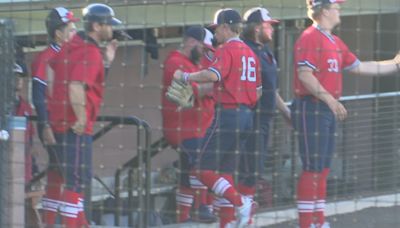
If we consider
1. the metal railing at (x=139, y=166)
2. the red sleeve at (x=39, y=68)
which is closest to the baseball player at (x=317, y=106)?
the metal railing at (x=139, y=166)

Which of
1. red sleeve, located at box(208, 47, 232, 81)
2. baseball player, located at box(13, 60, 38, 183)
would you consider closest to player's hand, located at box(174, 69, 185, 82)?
red sleeve, located at box(208, 47, 232, 81)

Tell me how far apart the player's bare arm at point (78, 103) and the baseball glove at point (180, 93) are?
3.08 feet

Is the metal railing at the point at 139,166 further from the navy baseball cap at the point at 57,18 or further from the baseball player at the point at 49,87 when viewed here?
the navy baseball cap at the point at 57,18

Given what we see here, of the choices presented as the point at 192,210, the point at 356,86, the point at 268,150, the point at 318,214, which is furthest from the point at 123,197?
the point at 356,86

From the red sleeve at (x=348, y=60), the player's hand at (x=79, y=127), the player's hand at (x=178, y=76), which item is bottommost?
the player's hand at (x=79, y=127)

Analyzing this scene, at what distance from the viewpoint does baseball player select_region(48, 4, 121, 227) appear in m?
6.62

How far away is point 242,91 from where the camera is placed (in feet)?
23.7

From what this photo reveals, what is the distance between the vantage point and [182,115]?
7867 mm

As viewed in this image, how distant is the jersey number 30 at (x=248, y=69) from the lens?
7203mm

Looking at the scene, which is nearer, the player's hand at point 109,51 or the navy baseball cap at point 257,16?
the player's hand at point 109,51

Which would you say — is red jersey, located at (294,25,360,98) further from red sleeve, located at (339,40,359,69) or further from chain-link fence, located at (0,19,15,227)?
chain-link fence, located at (0,19,15,227)

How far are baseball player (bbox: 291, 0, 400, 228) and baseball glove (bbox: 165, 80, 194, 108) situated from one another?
808 millimetres

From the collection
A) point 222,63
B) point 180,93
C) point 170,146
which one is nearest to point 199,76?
point 222,63

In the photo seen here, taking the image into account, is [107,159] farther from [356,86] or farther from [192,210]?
[356,86]
